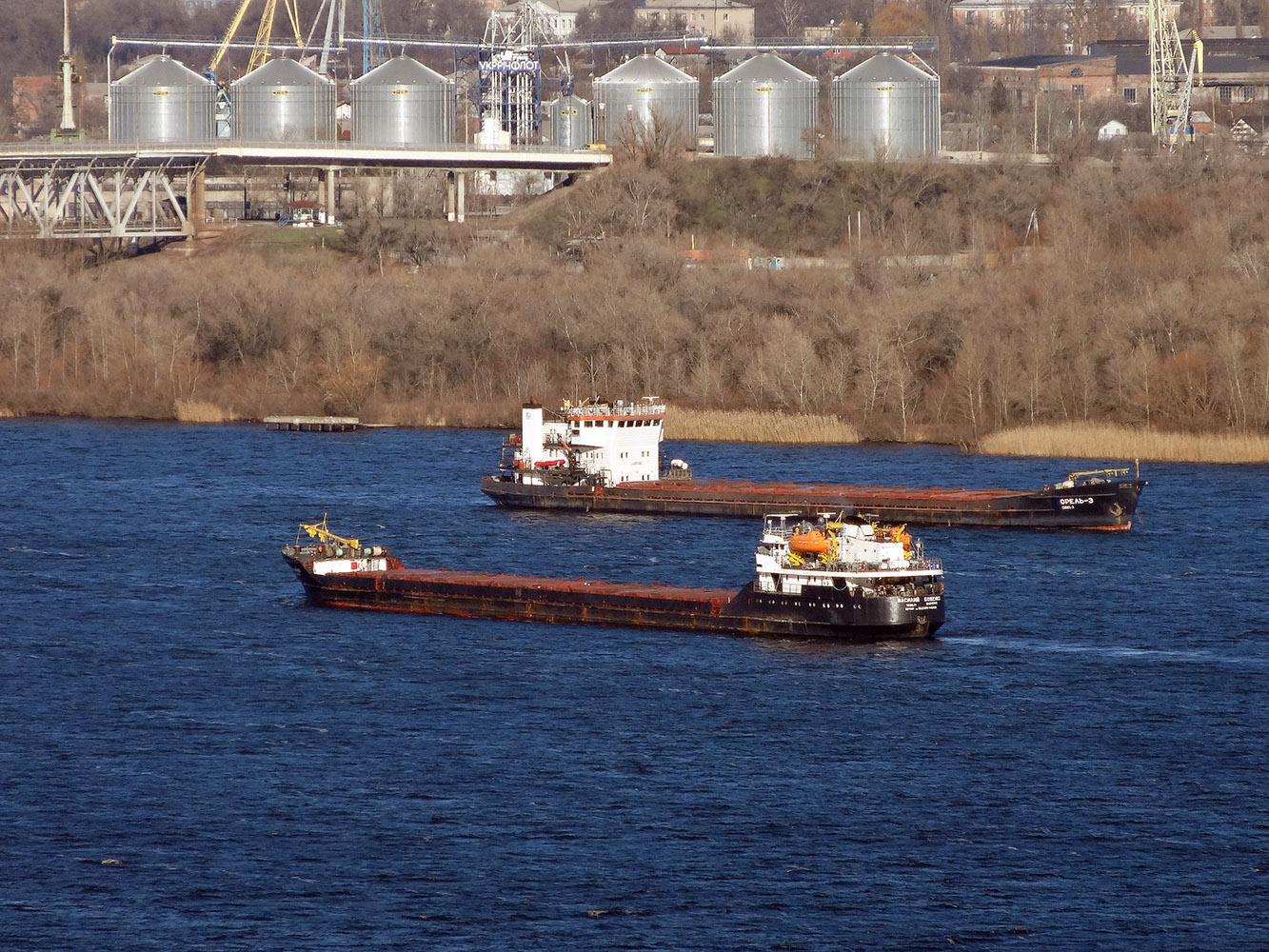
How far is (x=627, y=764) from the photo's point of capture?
47.2m

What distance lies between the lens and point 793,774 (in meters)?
46.4

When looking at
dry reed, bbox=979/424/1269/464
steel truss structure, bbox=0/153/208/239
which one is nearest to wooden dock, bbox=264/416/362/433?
dry reed, bbox=979/424/1269/464

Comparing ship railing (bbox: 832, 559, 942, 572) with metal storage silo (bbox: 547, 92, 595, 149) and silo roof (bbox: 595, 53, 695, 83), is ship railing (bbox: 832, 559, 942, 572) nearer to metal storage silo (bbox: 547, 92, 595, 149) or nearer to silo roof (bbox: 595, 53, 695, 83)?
silo roof (bbox: 595, 53, 695, 83)

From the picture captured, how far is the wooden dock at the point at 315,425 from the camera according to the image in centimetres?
11769

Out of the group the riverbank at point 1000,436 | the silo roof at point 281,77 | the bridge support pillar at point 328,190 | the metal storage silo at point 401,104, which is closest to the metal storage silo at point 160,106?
the silo roof at point 281,77

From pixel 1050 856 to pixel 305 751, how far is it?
59.1ft

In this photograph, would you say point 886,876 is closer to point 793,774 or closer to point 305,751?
point 793,774

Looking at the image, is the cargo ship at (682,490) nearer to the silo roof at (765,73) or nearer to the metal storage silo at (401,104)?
the silo roof at (765,73)

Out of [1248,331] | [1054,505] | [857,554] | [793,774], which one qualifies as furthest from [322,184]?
[793,774]

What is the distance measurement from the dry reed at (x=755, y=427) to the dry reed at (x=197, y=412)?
93.4 ft

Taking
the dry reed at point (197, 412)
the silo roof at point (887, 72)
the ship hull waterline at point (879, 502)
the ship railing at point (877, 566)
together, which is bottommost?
the ship railing at point (877, 566)

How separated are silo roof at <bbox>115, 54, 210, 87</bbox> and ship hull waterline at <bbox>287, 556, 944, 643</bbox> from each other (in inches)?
4361

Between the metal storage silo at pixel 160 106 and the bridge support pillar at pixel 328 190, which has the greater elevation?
the metal storage silo at pixel 160 106

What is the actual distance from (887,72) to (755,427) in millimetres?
63390
